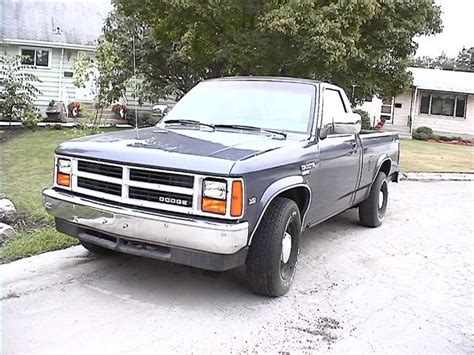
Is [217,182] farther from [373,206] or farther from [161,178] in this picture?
[373,206]

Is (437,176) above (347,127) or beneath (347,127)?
beneath

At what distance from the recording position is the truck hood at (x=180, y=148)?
154 inches

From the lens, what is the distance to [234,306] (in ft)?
14.0

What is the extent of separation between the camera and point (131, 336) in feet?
11.9

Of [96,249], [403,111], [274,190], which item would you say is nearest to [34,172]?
[96,249]

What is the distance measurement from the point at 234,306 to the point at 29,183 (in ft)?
15.6

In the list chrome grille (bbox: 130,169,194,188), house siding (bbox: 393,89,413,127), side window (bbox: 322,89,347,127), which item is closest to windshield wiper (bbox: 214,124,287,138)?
side window (bbox: 322,89,347,127)

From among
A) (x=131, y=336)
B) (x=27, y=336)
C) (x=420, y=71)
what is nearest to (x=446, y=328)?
(x=131, y=336)

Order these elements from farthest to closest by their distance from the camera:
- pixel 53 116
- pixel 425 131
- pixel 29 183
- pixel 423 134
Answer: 1. pixel 425 131
2. pixel 423 134
3. pixel 53 116
4. pixel 29 183

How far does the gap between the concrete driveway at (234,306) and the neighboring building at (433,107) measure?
25543 mm

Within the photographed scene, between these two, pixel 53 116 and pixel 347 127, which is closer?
pixel 347 127

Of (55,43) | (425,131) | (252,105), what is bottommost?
(425,131)

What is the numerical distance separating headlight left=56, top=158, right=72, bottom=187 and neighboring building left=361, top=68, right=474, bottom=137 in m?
27.3

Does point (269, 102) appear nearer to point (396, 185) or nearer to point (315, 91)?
point (315, 91)
